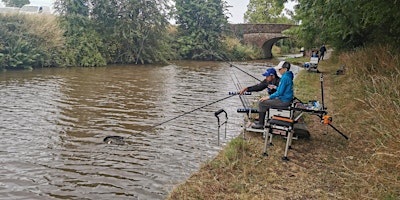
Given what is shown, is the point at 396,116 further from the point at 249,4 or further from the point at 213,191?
the point at 249,4

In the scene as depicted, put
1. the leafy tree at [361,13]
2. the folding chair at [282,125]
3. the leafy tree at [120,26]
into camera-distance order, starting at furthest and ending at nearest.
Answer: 1. the leafy tree at [120,26]
2. the leafy tree at [361,13]
3. the folding chair at [282,125]

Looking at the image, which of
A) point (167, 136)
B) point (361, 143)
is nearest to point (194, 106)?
point (167, 136)

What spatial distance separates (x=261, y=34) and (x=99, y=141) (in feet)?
134

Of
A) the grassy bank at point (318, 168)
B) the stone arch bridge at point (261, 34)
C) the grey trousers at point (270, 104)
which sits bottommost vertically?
the grassy bank at point (318, 168)

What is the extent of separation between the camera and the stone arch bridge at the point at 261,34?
44062mm

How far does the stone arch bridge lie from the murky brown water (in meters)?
31.6

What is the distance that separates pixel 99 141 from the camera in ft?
25.9

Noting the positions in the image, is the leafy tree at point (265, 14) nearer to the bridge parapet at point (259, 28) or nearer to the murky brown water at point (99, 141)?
the bridge parapet at point (259, 28)

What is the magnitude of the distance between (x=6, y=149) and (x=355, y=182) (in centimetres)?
682

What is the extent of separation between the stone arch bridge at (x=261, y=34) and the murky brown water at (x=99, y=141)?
3157 centimetres

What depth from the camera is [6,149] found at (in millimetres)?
7254

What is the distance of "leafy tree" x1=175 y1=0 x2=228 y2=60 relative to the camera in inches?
1687

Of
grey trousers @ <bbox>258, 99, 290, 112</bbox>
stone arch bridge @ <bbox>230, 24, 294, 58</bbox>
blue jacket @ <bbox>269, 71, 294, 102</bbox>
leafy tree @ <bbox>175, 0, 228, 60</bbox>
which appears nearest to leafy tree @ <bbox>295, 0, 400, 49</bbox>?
blue jacket @ <bbox>269, 71, 294, 102</bbox>

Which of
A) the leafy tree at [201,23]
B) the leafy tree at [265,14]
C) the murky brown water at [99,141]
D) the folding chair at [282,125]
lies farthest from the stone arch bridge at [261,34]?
the folding chair at [282,125]
